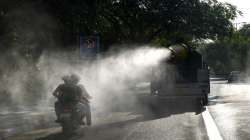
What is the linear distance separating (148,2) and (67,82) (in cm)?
2566

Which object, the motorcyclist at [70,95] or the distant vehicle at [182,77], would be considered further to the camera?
the distant vehicle at [182,77]

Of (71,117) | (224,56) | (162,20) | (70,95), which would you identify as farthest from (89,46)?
(224,56)

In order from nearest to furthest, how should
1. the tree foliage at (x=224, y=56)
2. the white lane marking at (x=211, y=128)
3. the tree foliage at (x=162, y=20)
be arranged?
the white lane marking at (x=211, y=128), the tree foliage at (x=162, y=20), the tree foliage at (x=224, y=56)

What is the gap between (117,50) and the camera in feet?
133

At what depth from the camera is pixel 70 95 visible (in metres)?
14.0

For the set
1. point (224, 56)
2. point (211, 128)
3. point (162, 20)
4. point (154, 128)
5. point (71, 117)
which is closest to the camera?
point (71, 117)

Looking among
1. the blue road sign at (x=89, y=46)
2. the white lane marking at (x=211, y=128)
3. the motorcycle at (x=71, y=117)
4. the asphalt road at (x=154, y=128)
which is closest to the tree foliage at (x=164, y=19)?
the blue road sign at (x=89, y=46)

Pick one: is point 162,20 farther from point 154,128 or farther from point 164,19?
point 154,128

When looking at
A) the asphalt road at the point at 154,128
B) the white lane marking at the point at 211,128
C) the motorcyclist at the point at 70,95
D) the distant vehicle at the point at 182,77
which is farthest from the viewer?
the distant vehicle at the point at 182,77

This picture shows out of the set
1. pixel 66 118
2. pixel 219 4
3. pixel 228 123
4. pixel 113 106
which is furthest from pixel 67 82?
pixel 219 4

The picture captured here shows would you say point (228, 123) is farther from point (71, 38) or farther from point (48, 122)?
point (71, 38)

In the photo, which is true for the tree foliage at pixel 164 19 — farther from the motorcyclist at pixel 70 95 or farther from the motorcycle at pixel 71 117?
the motorcycle at pixel 71 117

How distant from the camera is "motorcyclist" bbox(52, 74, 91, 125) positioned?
13.9 metres

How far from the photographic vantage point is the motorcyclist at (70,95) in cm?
1392
